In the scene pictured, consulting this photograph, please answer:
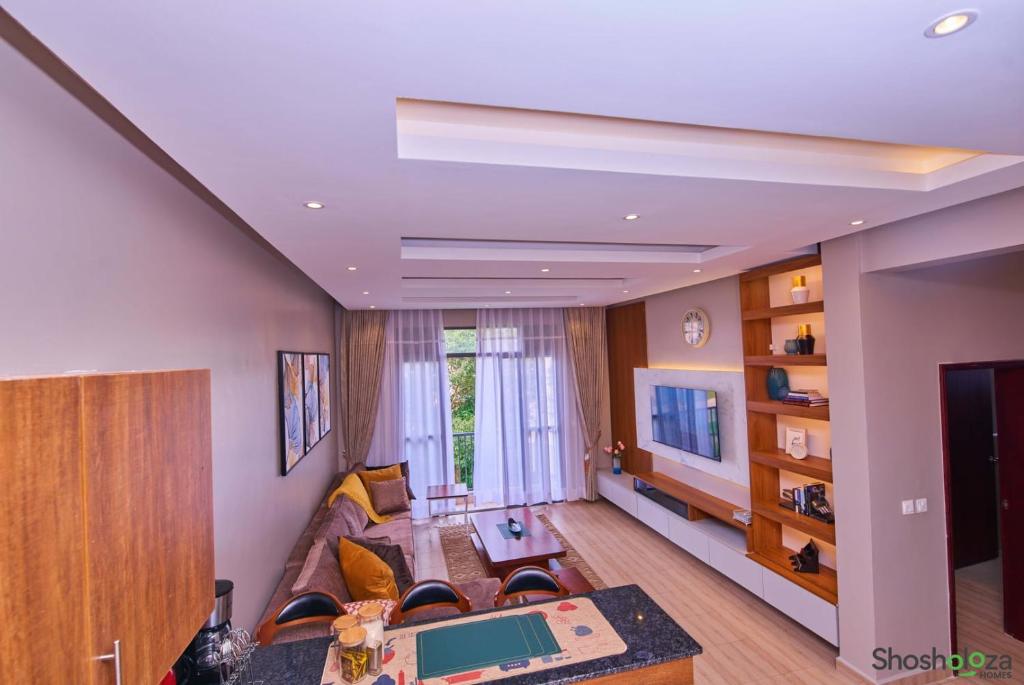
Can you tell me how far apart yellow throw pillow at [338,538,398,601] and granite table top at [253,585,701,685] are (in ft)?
3.87

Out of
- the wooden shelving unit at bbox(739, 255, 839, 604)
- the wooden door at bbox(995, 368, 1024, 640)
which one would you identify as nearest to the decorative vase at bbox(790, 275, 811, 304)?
the wooden shelving unit at bbox(739, 255, 839, 604)

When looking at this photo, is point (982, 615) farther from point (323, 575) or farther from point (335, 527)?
point (335, 527)

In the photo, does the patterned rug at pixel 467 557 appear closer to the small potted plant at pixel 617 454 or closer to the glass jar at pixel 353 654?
the small potted plant at pixel 617 454

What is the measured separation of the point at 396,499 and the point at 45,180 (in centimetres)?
484

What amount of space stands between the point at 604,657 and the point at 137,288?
2.17 m

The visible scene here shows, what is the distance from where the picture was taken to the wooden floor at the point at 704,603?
3.11 m

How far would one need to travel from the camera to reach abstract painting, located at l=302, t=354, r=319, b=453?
13.9ft

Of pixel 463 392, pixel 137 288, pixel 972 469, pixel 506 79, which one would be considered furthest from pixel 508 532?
pixel 506 79

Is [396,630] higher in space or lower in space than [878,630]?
higher

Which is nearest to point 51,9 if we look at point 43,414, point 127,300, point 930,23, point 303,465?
point 43,414

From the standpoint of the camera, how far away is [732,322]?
179 inches

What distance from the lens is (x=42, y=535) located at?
0.70m

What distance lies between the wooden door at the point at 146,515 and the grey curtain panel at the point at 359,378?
507 centimetres

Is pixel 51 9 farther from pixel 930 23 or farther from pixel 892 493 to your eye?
pixel 892 493
